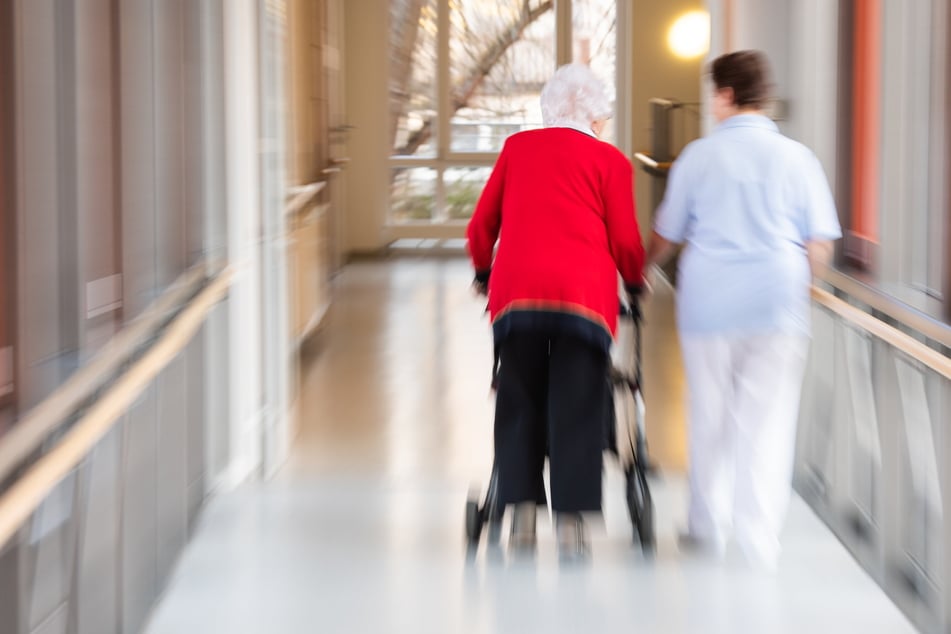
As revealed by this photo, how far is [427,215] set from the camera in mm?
14352

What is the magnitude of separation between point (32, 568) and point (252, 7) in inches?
119

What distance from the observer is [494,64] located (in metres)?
14.4

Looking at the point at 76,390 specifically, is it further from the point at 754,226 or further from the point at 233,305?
the point at 233,305

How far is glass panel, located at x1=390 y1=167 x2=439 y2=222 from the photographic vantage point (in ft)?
46.7

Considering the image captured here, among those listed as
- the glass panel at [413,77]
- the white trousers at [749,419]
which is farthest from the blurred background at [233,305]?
the glass panel at [413,77]

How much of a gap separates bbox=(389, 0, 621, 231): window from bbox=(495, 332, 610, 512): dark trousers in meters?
10.0

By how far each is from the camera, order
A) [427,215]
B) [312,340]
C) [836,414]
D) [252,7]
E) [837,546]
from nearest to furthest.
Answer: [837,546] → [836,414] → [252,7] → [312,340] → [427,215]

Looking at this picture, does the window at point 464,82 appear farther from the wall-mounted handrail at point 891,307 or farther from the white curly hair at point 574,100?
the white curly hair at point 574,100

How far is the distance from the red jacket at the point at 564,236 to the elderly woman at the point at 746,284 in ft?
0.57

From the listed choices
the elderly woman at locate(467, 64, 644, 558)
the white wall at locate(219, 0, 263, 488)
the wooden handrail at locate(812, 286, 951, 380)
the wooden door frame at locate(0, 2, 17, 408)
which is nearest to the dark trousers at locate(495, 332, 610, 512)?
the elderly woman at locate(467, 64, 644, 558)

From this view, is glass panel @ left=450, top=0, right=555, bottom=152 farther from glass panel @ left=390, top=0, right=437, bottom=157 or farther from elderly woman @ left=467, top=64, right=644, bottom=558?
elderly woman @ left=467, top=64, right=644, bottom=558

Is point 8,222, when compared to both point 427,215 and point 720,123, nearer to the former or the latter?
point 720,123

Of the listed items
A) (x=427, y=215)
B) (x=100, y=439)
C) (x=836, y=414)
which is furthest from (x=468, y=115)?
(x=100, y=439)

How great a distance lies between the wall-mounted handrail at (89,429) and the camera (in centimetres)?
230
